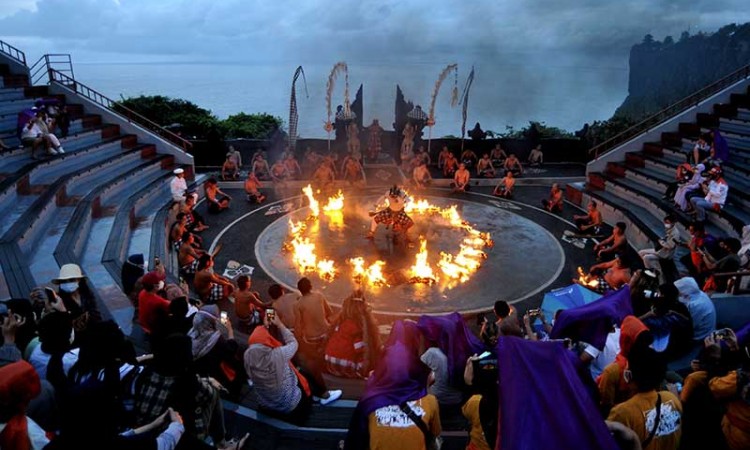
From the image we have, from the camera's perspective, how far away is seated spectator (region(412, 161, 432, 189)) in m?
20.2

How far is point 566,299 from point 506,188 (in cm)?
1099

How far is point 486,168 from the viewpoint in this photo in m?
21.5

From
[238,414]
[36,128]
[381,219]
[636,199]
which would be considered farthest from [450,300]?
[36,128]

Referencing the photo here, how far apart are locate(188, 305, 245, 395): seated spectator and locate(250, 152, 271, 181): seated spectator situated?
14394mm

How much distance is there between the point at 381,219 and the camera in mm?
13555

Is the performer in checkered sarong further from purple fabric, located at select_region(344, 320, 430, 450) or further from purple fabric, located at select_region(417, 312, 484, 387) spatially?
purple fabric, located at select_region(344, 320, 430, 450)

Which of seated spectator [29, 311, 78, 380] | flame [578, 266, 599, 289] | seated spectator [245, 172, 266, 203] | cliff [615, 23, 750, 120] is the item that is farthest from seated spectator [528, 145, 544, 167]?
cliff [615, 23, 750, 120]

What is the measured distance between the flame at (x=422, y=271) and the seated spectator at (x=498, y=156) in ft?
38.7

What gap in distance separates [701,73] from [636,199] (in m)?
86.9

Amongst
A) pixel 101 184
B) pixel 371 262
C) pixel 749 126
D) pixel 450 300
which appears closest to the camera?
pixel 450 300

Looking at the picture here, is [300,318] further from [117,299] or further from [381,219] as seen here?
[381,219]

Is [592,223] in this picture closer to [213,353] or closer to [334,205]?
[334,205]

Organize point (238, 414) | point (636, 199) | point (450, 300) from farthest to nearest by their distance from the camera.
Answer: point (636, 199) < point (450, 300) < point (238, 414)

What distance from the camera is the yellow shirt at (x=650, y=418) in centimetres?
395
